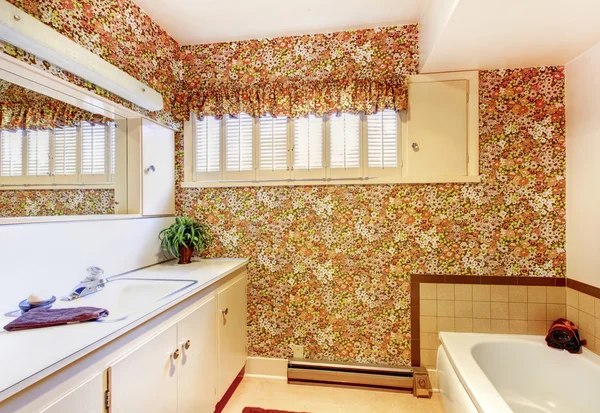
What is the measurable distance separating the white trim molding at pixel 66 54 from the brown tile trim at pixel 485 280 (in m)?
2.34

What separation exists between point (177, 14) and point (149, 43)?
30cm

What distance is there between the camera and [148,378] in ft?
4.27

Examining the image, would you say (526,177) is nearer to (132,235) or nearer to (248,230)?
(248,230)

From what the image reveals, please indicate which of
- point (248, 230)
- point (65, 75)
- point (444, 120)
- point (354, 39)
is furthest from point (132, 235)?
point (444, 120)

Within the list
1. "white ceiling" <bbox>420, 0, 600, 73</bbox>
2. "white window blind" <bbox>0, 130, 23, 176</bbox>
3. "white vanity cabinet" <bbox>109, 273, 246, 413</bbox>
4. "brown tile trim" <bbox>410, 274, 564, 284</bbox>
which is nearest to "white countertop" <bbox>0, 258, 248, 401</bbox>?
"white vanity cabinet" <bbox>109, 273, 246, 413</bbox>

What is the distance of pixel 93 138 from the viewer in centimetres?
Answer: 183

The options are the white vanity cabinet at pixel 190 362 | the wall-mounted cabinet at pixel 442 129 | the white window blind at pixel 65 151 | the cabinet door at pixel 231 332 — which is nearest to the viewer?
the white vanity cabinet at pixel 190 362

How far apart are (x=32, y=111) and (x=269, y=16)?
5.21 feet

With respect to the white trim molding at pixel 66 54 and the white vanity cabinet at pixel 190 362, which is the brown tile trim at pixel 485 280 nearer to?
the white vanity cabinet at pixel 190 362

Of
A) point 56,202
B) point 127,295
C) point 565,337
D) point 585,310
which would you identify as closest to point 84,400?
point 127,295

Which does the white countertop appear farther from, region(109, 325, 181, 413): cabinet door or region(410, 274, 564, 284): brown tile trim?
region(410, 274, 564, 284): brown tile trim

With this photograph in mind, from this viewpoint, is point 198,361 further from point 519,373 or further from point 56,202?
point 519,373

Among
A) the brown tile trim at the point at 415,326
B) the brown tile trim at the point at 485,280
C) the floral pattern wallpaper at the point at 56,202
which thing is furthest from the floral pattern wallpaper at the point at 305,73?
the brown tile trim at the point at 415,326

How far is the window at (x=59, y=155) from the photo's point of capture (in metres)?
1.39
